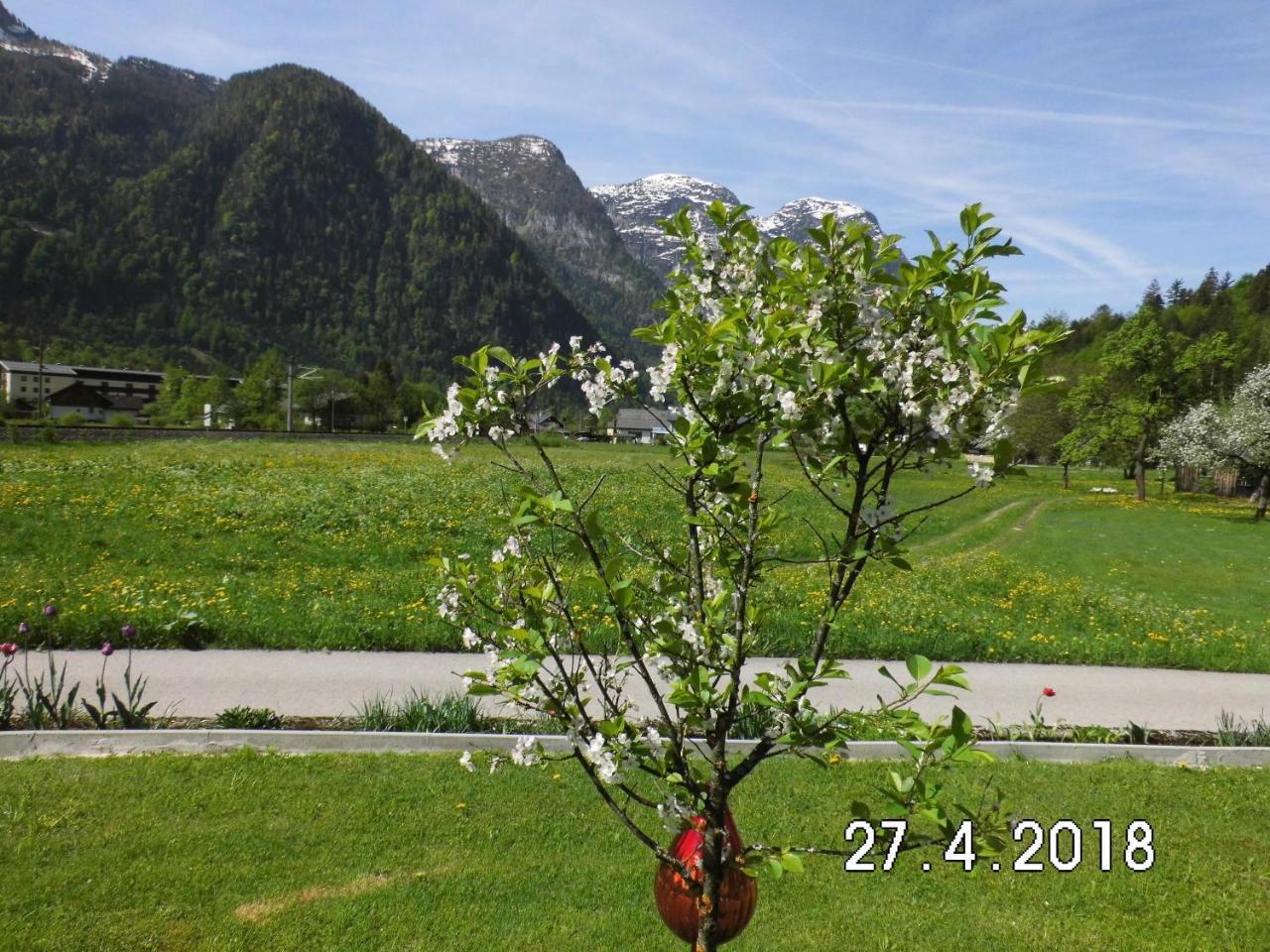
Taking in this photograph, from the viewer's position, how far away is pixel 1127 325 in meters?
49.9

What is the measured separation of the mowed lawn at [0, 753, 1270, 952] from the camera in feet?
15.1

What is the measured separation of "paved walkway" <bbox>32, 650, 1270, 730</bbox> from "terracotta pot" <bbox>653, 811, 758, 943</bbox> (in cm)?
510

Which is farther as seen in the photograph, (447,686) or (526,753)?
(447,686)

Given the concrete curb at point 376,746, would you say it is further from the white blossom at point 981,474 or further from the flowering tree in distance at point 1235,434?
the flowering tree in distance at point 1235,434

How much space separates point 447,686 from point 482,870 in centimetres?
366

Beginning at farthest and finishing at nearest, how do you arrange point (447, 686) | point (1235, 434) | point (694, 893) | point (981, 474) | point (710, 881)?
point (1235, 434) → point (447, 686) → point (694, 893) → point (710, 881) → point (981, 474)

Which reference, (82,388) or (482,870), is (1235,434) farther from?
(82,388)

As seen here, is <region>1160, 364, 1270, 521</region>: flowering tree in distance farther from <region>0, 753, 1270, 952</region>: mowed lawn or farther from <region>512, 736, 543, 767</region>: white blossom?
<region>512, 736, 543, 767</region>: white blossom

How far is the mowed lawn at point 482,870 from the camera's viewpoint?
459 cm

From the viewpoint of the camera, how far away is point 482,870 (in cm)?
520

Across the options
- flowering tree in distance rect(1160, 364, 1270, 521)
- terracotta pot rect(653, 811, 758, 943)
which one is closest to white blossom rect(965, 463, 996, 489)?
terracotta pot rect(653, 811, 758, 943)

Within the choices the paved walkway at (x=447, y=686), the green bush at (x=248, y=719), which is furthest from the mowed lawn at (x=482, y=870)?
the paved walkway at (x=447, y=686)

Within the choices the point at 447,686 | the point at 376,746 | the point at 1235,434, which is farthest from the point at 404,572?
the point at 1235,434

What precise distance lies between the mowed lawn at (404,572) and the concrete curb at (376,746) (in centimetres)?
251
